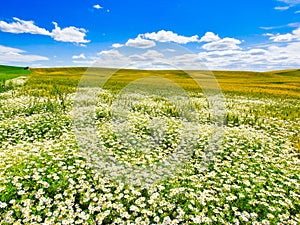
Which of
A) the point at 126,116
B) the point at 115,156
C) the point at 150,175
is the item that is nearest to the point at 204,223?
the point at 150,175

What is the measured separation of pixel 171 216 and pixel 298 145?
6.47 meters

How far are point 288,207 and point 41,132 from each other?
838cm

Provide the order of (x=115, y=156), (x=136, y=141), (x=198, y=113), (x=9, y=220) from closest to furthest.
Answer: (x=9, y=220), (x=115, y=156), (x=136, y=141), (x=198, y=113)

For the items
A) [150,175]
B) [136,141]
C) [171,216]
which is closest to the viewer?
[171,216]

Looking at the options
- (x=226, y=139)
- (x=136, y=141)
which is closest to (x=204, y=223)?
(x=136, y=141)

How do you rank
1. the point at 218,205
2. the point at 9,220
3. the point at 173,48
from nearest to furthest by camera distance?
the point at 9,220 < the point at 218,205 < the point at 173,48

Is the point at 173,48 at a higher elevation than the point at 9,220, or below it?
higher

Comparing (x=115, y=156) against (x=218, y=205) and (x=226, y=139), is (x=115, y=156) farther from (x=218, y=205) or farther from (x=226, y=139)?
(x=226, y=139)

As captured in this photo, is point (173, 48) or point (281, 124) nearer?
point (281, 124)

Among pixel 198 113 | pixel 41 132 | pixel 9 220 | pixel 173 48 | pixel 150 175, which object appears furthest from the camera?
pixel 198 113

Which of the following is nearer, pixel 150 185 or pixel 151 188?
pixel 151 188

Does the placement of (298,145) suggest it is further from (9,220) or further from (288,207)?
(9,220)

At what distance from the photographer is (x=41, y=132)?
9586 millimetres

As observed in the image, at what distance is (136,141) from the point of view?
8539 millimetres
